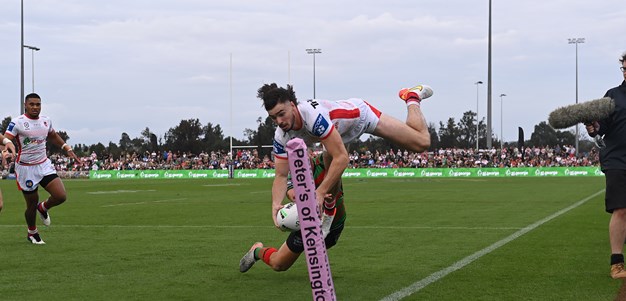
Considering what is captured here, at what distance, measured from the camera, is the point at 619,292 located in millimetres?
7352

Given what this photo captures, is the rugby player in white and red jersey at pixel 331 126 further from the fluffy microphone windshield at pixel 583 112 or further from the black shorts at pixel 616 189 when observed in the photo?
the black shorts at pixel 616 189

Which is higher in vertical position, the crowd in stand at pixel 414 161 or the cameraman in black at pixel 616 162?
the cameraman in black at pixel 616 162

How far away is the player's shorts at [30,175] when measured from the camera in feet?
41.8

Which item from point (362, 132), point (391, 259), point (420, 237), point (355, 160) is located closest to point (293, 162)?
point (362, 132)

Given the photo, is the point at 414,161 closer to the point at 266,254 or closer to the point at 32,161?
the point at 32,161

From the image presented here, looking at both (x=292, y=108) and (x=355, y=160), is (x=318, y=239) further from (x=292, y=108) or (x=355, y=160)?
(x=355, y=160)

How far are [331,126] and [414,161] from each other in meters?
57.1

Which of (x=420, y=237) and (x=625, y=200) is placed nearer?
(x=625, y=200)

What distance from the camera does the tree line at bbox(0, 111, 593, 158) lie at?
335ft

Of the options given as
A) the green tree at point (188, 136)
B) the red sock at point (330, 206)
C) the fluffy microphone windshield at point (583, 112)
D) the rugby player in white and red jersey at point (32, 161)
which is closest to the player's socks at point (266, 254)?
the red sock at point (330, 206)

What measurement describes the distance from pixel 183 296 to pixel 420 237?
615 centimetres

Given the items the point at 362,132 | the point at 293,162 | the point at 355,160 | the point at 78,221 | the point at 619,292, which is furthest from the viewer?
the point at 355,160

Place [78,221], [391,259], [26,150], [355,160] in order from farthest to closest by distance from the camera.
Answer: [355,160] → [78,221] → [26,150] → [391,259]

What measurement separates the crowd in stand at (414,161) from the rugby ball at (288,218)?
53869 millimetres
